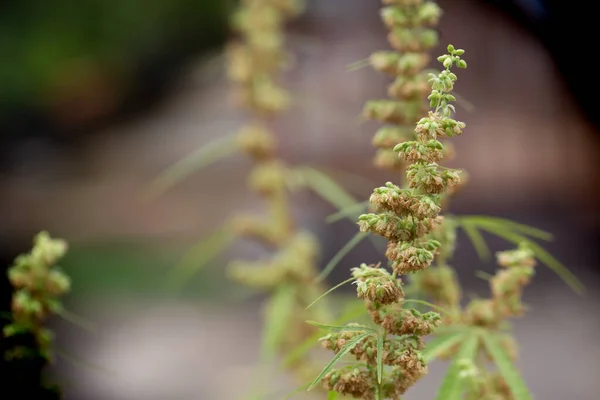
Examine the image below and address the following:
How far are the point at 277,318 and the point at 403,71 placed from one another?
0.25 m

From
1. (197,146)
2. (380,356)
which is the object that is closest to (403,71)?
(380,356)

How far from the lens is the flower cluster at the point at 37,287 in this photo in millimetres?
448

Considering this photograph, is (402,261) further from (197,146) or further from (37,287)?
(197,146)

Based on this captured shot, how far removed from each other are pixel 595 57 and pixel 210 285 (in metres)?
1.58

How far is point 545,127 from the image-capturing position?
180cm

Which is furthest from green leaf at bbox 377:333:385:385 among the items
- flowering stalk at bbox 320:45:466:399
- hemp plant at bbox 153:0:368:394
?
hemp plant at bbox 153:0:368:394

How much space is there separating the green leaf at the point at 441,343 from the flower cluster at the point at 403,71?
0.11 meters

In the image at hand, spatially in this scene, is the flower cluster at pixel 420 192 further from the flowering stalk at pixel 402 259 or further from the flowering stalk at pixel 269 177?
the flowering stalk at pixel 269 177

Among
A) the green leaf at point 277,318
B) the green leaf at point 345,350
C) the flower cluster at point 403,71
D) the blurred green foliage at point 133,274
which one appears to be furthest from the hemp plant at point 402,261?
the blurred green foliage at point 133,274

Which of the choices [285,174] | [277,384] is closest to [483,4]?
[285,174]

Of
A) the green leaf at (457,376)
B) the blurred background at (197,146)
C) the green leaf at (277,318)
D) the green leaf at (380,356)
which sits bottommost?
the green leaf at (380,356)

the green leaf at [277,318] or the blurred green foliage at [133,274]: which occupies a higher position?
the blurred green foliage at [133,274]

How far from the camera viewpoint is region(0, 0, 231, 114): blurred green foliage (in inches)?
79.7

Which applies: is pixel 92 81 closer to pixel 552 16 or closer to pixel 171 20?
pixel 171 20
